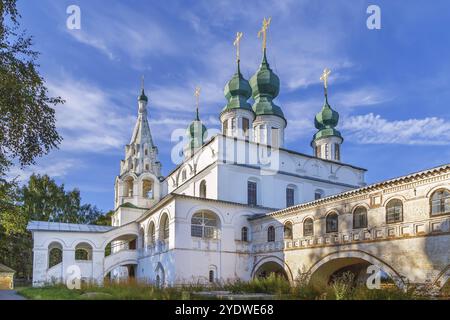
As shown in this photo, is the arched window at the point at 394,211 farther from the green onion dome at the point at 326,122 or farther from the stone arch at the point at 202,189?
the green onion dome at the point at 326,122

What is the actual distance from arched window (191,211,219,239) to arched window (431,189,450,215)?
1275 cm

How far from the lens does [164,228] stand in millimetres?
26641

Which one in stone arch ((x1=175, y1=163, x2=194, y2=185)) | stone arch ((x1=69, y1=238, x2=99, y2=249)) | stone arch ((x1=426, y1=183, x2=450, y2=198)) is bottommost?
stone arch ((x1=69, y1=238, x2=99, y2=249))

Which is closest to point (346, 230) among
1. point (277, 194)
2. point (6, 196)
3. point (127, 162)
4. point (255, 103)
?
point (277, 194)

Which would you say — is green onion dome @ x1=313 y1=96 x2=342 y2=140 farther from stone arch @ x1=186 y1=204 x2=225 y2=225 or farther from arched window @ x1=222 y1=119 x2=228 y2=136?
stone arch @ x1=186 y1=204 x2=225 y2=225

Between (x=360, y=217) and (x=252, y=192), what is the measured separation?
36.3ft

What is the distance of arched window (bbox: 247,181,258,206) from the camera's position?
1125 inches

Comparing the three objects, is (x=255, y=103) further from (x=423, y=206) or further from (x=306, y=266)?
(x=423, y=206)

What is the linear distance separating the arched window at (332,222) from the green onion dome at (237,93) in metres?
14.1

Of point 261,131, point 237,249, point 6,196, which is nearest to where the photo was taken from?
point 6,196

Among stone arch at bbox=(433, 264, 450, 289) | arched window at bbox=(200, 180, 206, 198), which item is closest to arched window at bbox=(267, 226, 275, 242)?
arched window at bbox=(200, 180, 206, 198)

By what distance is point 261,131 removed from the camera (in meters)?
33.6

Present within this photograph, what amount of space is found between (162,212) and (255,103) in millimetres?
13215

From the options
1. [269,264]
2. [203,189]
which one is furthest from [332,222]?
[203,189]
